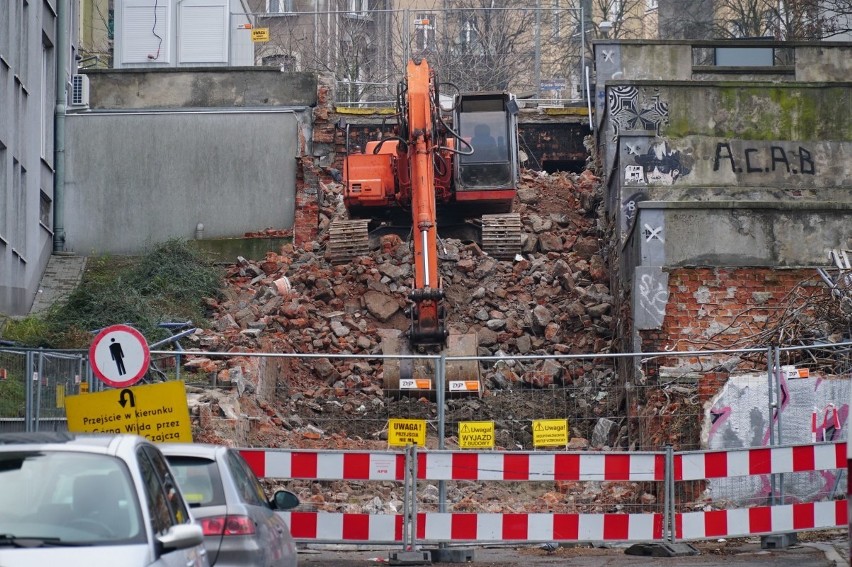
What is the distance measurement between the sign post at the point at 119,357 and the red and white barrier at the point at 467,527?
6.64 feet

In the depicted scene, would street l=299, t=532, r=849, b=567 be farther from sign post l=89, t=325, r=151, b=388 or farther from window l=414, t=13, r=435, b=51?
window l=414, t=13, r=435, b=51

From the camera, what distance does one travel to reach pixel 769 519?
43.6ft

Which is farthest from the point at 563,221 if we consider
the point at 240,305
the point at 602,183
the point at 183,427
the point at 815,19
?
the point at 183,427

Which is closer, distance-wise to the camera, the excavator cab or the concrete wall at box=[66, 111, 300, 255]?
the excavator cab

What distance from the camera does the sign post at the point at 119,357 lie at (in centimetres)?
1229

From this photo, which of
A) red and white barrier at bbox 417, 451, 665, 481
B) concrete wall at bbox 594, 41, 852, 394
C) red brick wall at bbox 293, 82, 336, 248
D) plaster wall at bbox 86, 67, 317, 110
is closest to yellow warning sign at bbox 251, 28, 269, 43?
plaster wall at bbox 86, 67, 317, 110

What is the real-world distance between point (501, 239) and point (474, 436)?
13.0 meters

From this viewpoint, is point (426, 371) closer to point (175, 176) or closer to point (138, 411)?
point (138, 411)

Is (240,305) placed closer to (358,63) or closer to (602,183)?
(602,183)


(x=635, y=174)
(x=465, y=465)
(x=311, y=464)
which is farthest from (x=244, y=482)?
(x=635, y=174)

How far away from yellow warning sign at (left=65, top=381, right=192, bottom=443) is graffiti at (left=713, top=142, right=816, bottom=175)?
14132 mm

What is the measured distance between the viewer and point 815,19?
129 feet

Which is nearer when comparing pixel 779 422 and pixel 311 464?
pixel 311 464

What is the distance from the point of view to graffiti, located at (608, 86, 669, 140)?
2531cm
